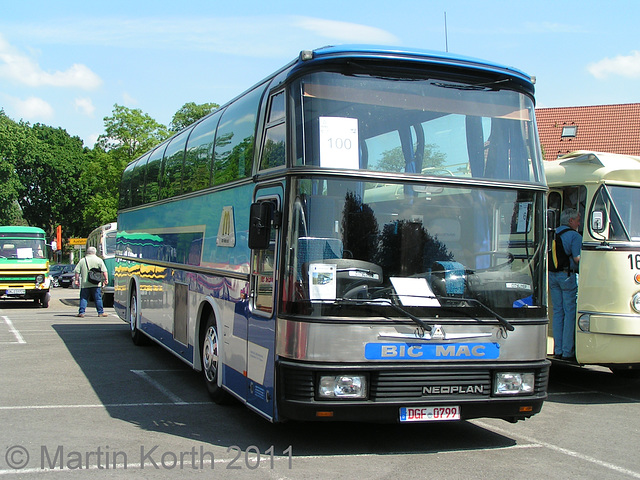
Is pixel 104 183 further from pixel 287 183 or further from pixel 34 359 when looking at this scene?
pixel 287 183

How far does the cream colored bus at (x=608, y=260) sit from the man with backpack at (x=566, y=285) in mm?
130

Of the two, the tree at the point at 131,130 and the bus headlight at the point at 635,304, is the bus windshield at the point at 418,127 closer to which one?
the bus headlight at the point at 635,304

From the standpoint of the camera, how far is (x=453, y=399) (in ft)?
20.7

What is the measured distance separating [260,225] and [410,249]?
1.31m

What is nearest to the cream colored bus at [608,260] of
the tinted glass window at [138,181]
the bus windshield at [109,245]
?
the tinted glass window at [138,181]

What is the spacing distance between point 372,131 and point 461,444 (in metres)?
3.00

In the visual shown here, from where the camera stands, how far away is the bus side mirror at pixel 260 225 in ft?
21.2

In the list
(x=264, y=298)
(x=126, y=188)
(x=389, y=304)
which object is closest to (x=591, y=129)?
(x=126, y=188)

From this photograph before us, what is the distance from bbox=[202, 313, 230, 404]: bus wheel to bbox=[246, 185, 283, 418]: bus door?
4.67 feet

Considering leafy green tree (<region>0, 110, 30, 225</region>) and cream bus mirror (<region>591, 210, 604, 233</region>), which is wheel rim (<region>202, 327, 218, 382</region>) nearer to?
cream bus mirror (<region>591, 210, 604, 233</region>)

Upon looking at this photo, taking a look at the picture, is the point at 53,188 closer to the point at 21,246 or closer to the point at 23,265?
the point at 21,246

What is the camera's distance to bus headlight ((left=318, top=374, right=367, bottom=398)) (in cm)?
602

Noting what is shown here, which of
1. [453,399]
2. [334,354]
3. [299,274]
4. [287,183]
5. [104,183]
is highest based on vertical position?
[104,183]

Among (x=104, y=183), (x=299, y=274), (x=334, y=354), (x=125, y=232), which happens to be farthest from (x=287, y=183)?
(x=104, y=183)
